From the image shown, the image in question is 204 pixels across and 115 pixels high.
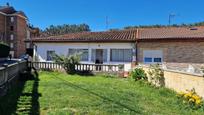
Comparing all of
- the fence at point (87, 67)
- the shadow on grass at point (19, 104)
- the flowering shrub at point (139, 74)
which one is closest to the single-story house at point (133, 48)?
the fence at point (87, 67)

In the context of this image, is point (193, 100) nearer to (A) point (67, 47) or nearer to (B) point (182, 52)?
(B) point (182, 52)

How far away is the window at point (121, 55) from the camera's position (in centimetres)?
2333

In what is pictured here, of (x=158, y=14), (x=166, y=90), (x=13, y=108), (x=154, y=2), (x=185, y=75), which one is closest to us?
(x=13, y=108)

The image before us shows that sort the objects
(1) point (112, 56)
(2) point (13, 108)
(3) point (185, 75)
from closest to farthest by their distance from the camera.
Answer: (2) point (13, 108), (3) point (185, 75), (1) point (112, 56)

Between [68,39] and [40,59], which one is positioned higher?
[68,39]

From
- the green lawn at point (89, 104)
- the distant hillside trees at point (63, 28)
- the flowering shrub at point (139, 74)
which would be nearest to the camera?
the green lawn at point (89, 104)

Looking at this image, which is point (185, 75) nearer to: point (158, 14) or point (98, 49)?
point (98, 49)

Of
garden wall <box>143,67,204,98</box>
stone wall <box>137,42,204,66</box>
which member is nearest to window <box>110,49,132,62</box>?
stone wall <box>137,42,204,66</box>

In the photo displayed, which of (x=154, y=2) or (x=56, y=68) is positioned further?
(x=154, y=2)

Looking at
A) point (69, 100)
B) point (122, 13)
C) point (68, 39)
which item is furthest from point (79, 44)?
point (122, 13)

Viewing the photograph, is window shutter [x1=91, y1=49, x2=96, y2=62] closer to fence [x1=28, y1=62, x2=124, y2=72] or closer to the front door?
the front door

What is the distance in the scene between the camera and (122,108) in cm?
807

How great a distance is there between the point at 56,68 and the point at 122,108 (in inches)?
565

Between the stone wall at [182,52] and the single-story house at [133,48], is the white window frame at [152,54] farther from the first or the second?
the stone wall at [182,52]
